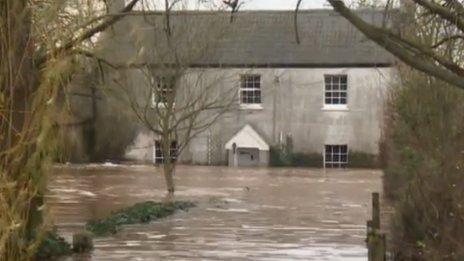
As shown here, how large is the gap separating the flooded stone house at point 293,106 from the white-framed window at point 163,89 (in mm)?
A: 16244

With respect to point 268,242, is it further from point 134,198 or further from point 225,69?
point 225,69

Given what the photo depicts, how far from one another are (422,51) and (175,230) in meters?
16.4

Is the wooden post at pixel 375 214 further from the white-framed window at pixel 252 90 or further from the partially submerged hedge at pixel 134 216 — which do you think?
the white-framed window at pixel 252 90

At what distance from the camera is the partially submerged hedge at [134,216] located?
2061 cm

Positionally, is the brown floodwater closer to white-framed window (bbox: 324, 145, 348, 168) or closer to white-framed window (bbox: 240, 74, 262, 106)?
white-framed window (bbox: 324, 145, 348, 168)

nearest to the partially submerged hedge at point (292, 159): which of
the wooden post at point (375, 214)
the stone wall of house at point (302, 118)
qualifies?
the stone wall of house at point (302, 118)

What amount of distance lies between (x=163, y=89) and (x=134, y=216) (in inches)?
368

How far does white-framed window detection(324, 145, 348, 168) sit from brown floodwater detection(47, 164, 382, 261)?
10.4ft

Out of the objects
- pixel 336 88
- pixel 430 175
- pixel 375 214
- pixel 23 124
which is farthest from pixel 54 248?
pixel 336 88

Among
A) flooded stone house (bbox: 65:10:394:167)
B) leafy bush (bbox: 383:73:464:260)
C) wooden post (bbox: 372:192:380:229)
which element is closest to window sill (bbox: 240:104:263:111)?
flooded stone house (bbox: 65:10:394:167)

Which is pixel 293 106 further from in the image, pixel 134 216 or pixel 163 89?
pixel 134 216

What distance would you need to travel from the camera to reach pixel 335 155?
48.7 meters

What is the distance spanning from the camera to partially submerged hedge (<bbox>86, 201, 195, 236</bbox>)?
2061 centimetres

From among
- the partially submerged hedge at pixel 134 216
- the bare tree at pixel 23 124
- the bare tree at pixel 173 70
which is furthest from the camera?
the bare tree at pixel 173 70
